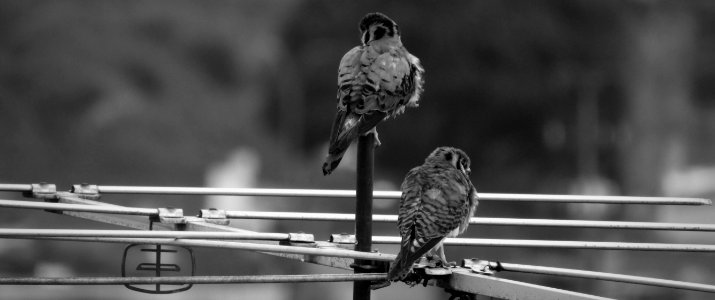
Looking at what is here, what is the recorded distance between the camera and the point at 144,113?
13.3 meters

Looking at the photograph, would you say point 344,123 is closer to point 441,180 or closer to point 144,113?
point 441,180

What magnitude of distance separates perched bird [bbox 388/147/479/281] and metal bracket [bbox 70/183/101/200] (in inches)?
37.4

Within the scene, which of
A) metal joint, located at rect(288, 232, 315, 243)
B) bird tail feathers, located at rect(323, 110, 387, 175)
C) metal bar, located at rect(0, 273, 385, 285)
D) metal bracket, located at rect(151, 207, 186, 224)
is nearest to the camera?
metal bar, located at rect(0, 273, 385, 285)

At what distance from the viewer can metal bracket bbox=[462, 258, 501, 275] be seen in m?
2.56

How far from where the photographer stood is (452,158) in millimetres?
3426

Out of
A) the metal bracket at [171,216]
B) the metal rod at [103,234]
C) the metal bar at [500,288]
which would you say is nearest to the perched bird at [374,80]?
the metal bracket at [171,216]

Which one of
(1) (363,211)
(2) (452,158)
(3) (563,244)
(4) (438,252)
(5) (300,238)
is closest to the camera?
(1) (363,211)

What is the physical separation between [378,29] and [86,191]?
1028 mm

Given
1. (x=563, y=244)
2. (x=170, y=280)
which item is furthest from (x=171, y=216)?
(x=563, y=244)

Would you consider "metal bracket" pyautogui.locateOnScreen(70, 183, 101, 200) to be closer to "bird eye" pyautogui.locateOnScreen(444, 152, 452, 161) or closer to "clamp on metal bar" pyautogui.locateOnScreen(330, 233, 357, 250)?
"clamp on metal bar" pyautogui.locateOnScreen(330, 233, 357, 250)

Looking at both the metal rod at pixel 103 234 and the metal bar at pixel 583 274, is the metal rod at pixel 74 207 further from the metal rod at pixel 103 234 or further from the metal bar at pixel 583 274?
the metal bar at pixel 583 274

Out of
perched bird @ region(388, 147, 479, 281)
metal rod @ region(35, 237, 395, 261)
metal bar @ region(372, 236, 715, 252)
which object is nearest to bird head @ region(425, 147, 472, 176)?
perched bird @ region(388, 147, 479, 281)

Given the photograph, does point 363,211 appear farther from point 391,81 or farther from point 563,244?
point 391,81

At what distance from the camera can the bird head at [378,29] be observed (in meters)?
3.46
